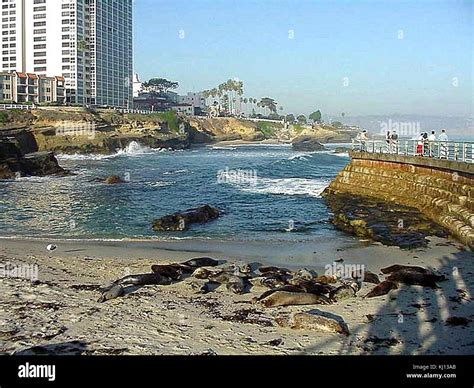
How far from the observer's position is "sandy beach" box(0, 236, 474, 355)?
344 inches

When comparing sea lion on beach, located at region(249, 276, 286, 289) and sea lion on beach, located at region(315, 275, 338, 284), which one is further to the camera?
sea lion on beach, located at region(315, 275, 338, 284)

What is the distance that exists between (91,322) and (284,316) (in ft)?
11.6

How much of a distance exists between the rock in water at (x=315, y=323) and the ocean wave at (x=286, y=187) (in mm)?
23657

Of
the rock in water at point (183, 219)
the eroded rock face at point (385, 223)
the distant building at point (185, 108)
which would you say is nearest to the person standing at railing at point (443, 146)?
the eroded rock face at point (385, 223)

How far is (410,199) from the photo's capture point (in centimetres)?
2620

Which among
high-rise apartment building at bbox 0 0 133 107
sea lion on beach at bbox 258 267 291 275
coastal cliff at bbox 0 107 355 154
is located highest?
high-rise apartment building at bbox 0 0 133 107

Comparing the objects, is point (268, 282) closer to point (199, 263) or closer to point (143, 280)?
point (199, 263)

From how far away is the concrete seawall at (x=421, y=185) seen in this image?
20328mm

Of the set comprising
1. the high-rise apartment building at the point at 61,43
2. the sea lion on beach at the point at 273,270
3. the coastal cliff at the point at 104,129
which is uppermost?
the high-rise apartment building at the point at 61,43

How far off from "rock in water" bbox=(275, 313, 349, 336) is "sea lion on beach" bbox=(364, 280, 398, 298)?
2.43 metres

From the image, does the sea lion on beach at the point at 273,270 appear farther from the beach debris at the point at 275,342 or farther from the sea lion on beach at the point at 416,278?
the beach debris at the point at 275,342

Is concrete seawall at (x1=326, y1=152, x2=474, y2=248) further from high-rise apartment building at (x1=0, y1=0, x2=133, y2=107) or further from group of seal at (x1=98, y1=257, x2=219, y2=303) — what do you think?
high-rise apartment building at (x1=0, y1=0, x2=133, y2=107)

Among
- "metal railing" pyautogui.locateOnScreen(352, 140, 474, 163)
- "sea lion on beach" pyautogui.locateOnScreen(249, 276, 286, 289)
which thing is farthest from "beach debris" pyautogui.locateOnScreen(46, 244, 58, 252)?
"metal railing" pyautogui.locateOnScreen(352, 140, 474, 163)
